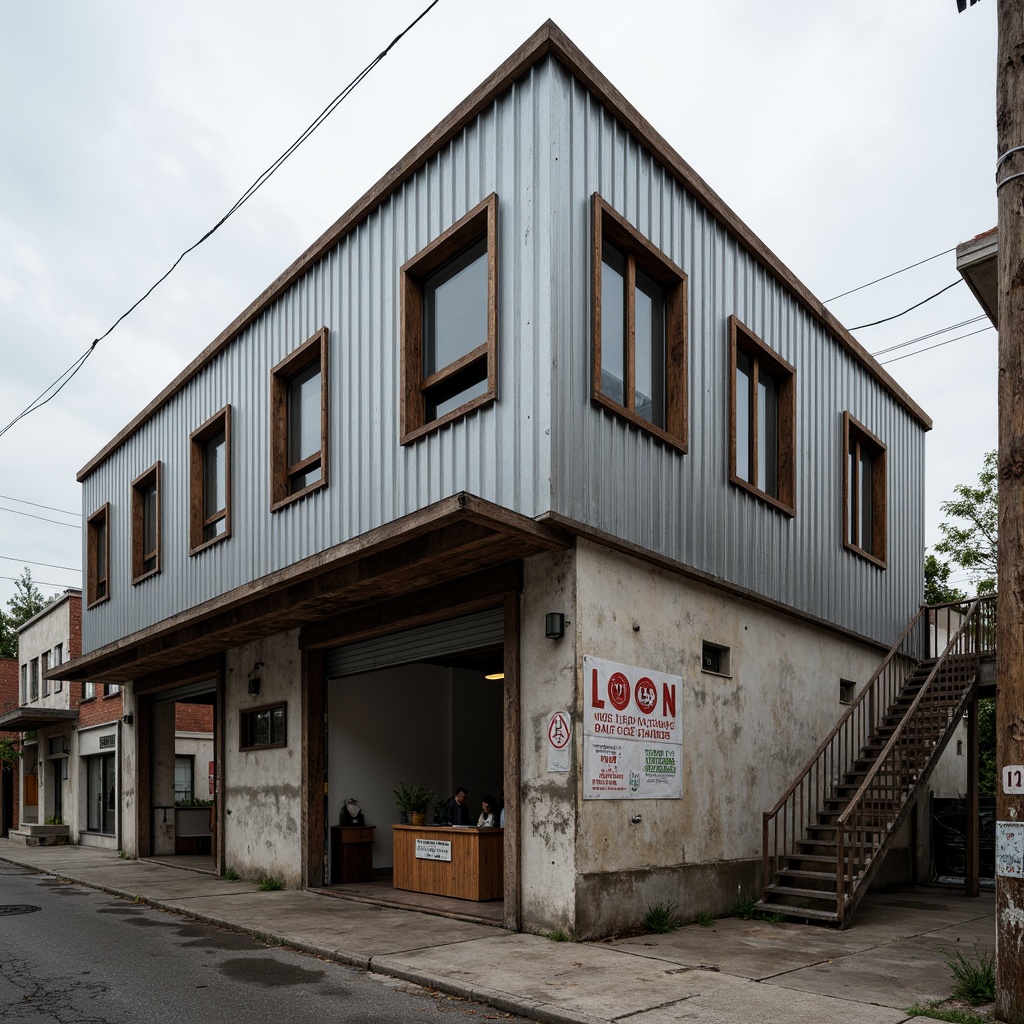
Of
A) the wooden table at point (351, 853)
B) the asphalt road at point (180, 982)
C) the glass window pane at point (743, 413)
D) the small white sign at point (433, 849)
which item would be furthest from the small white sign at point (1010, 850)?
the wooden table at point (351, 853)

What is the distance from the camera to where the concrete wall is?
14180mm

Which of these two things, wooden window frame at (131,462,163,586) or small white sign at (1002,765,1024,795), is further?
wooden window frame at (131,462,163,586)

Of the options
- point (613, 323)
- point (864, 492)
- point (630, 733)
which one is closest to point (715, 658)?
point (630, 733)

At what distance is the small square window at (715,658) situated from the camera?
1206 cm

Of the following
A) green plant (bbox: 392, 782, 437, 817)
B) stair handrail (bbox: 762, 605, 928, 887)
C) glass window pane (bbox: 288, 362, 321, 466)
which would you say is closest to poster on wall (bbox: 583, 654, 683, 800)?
stair handrail (bbox: 762, 605, 928, 887)

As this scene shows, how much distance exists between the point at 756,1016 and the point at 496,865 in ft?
18.5

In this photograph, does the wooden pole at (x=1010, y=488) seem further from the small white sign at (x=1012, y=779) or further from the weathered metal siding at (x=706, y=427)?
the weathered metal siding at (x=706, y=427)

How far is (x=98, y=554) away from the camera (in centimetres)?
2153

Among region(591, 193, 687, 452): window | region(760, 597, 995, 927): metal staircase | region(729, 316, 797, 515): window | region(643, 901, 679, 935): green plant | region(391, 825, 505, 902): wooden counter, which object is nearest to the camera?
region(643, 901, 679, 935): green plant

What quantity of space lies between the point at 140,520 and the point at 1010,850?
1630cm

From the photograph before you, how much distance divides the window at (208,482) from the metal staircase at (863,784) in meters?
9.21

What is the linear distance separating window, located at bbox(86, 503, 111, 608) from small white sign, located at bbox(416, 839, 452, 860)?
10534 millimetres

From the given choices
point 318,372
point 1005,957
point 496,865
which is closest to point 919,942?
point 1005,957

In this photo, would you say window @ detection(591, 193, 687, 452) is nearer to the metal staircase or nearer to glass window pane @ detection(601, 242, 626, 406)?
glass window pane @ detection(601, 242, 626, 406)
